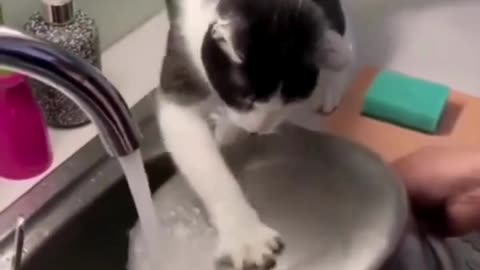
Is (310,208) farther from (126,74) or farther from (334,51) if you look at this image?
(126,74)

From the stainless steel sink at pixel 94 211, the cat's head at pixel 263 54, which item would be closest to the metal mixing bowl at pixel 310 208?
the stainless steel sink at pixel 94 211

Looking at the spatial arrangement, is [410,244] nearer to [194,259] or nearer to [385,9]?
[194,259]

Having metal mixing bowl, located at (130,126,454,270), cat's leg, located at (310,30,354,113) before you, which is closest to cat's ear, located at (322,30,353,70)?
cat's leg, located at (310,30,354,113)

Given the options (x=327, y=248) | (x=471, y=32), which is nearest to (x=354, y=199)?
(x=327, y=248)

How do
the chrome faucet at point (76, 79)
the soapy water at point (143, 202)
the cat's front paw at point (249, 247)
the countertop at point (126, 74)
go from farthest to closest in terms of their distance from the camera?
1. the countertop at point (126, 74)
2. the cat's front paw at point (249, 247)
3. the soapy water at point (143, 202)
4. the chrome faucet at point (76, 79)

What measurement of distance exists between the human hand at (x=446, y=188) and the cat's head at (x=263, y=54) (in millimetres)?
159

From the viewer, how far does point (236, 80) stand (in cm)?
74

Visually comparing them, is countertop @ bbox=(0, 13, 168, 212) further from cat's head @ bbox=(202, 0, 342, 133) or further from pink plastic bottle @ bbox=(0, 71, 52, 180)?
cat's head @ bbox=(202, 0, 342, 133)

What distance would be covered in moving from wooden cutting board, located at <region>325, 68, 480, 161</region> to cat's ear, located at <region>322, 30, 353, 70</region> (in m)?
0.16

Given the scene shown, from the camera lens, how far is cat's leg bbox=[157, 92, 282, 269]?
77 cm

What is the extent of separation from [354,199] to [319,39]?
0.52ft

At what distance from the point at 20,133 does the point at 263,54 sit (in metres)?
0.27

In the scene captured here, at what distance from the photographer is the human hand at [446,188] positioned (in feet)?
2.77

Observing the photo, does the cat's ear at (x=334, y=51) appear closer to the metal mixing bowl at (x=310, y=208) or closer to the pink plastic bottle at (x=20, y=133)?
the metal mixing bowl at (x=310, y=208)
